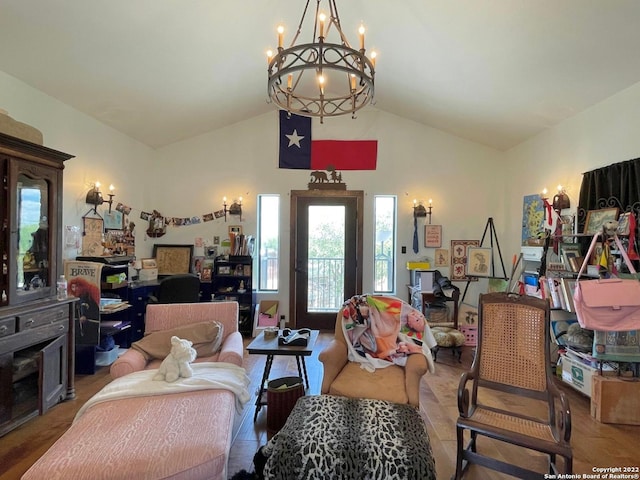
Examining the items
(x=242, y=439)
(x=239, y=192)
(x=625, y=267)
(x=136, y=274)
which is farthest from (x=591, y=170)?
(x=136, y=274)

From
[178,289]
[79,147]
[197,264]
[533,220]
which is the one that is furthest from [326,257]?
[79,147]

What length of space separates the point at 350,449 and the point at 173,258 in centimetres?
423

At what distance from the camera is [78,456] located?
149cm

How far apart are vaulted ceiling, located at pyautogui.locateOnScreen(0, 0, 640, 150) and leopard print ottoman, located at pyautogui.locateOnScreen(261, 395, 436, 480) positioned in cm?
298

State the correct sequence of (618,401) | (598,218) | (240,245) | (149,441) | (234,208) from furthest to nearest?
1. (234,208)
2. (240,245)
3. (598,218)
4. (618,401)
5. (149,441)

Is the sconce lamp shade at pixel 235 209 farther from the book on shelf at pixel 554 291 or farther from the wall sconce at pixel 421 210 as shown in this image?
the book on shelf at pixel 554 291

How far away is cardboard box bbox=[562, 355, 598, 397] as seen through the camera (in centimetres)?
285

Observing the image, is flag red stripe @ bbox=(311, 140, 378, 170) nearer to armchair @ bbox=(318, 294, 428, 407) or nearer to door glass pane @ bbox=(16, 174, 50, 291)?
armchair @ bbox=(318, 294, 428, 407)

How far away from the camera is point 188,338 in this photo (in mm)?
2670

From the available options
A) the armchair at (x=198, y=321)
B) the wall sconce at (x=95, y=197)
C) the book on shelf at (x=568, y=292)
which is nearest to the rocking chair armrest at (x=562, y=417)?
the book on shelf at (x=568, y=292)

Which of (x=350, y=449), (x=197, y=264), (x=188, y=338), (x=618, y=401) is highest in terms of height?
(x=197, y=264)

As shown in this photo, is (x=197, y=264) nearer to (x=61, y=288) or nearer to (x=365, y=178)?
(x=61, y=288)

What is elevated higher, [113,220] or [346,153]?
[346,153]

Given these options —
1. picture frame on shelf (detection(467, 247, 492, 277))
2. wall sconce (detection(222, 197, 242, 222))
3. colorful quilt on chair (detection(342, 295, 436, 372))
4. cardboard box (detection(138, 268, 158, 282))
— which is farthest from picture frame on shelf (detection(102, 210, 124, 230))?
picture frame on shelf (detection(467, 247, 492, 277))
